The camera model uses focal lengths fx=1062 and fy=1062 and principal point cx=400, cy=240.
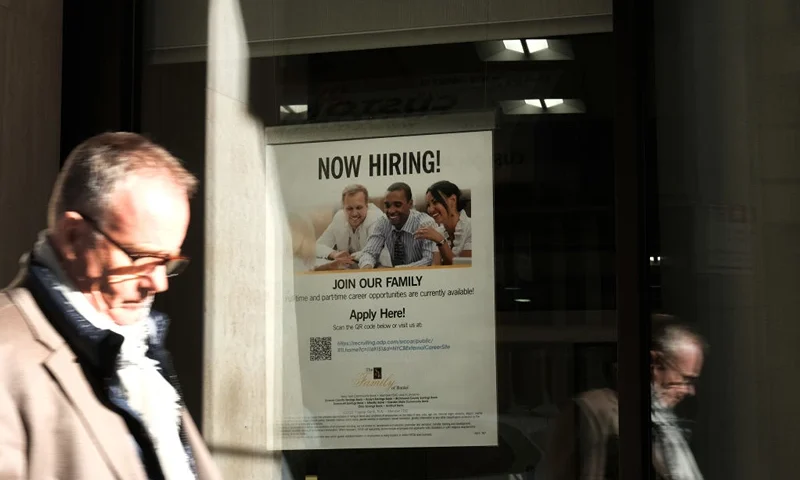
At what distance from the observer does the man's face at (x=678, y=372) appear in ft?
11.9

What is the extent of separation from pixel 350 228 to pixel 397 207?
0.19m

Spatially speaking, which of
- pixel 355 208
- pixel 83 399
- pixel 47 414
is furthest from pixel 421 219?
pixel 47 414

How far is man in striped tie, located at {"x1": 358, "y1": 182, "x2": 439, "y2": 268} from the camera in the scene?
12.7 feet

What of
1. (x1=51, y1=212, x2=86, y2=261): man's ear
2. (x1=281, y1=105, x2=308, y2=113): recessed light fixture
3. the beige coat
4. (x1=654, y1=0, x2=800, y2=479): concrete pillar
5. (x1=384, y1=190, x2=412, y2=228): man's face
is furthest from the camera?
(x1=281, y1=105, x2=308, y2=113): recessed light fixture

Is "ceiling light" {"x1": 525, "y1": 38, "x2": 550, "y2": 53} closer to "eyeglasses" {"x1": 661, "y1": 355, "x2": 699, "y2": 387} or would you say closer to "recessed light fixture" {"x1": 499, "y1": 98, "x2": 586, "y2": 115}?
"recessed light fixture" {"x1": 499, "y1": 98, "x2": 586, "y2": 115}

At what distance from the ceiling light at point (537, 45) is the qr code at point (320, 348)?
1.30 metres

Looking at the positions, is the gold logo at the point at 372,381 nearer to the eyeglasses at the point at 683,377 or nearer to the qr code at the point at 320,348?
the qr code at the point at 320,348

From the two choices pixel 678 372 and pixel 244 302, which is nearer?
pixel 678 372

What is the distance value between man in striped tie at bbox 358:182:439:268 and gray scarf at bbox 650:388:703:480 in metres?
0.95

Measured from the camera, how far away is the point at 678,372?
144 inches

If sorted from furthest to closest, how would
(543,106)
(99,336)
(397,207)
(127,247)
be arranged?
(397,207) → (543,106) → (127,247) → (99,336)

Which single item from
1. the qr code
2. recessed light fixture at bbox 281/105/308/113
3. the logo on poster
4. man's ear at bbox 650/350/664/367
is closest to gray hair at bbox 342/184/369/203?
recessed light fixture at bbox 281/105/308/113

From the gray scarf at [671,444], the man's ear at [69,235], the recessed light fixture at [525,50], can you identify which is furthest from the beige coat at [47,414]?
the recessed light fixture at [525,50]

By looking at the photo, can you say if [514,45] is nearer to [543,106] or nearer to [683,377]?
[543,106]
